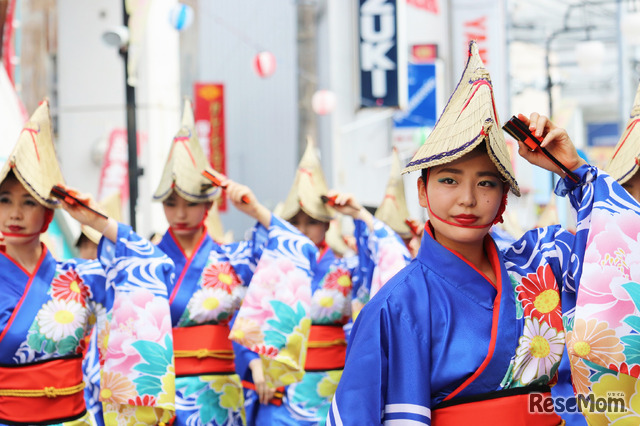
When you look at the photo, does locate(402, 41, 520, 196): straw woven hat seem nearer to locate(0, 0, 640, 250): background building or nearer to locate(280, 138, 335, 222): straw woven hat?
locate(280, 138, 335, 222): straw woven hat

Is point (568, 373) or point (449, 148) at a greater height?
point (449, 148)

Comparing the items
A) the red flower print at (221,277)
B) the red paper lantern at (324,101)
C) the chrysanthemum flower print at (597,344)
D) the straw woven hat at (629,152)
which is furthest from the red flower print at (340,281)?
the red paper lantern at (324,101)

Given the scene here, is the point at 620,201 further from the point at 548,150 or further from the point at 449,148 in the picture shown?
the point at 449,148

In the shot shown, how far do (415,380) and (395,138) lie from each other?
14.5 metres

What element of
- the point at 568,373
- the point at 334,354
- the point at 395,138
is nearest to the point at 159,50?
the point at 395,138

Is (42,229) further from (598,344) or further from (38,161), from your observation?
(598,344)

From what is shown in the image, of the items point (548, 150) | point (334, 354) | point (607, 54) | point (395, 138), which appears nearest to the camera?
point (548, 150)

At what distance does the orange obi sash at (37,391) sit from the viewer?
13.2ft

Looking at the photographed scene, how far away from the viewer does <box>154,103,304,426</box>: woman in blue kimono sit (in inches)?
185

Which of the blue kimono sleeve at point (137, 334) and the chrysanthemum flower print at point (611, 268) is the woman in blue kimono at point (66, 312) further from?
the chrysanthemum flower print at point (611, 268)

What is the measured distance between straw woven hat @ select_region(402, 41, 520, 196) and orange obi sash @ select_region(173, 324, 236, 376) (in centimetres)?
237

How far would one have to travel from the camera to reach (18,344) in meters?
4.01

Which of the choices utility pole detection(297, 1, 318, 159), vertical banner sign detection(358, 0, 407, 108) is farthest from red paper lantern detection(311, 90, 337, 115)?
utility pole detection(297, 1, 318, 159)

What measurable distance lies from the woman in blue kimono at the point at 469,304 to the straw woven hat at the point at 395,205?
10.6 ft
